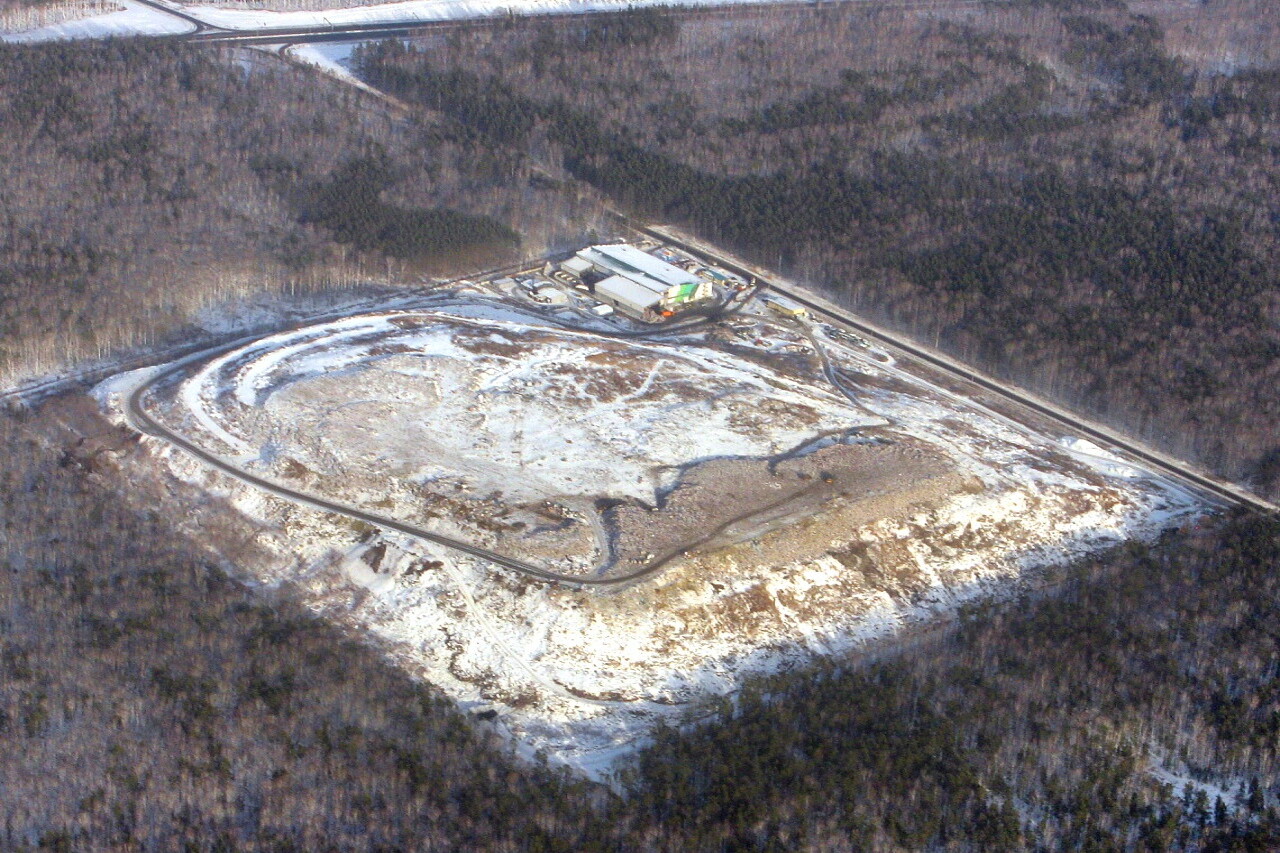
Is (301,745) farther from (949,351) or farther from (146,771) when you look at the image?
(949,351)

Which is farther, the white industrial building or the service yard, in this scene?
the white industrial building

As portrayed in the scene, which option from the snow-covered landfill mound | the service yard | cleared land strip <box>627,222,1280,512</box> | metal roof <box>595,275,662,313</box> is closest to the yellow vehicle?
cleared land strip <box>627,222,1280,512</box>

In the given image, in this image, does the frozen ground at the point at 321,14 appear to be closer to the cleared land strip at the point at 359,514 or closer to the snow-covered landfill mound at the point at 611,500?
the snow-covered landfill mound at the point at 611,500

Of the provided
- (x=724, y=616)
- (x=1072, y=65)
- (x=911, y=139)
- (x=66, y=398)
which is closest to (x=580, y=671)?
(x=724, y=616)

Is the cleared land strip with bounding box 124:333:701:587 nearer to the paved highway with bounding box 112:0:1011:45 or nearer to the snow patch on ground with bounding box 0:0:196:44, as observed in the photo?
the snow patch on ground with bounding box 0:0:196:44

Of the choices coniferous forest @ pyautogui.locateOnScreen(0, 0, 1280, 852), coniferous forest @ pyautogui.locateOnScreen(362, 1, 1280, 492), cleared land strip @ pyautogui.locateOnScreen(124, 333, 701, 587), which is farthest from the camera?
coniferous forest @ pyautogui.locateOnScreen(362, 1, 1280, 492)
